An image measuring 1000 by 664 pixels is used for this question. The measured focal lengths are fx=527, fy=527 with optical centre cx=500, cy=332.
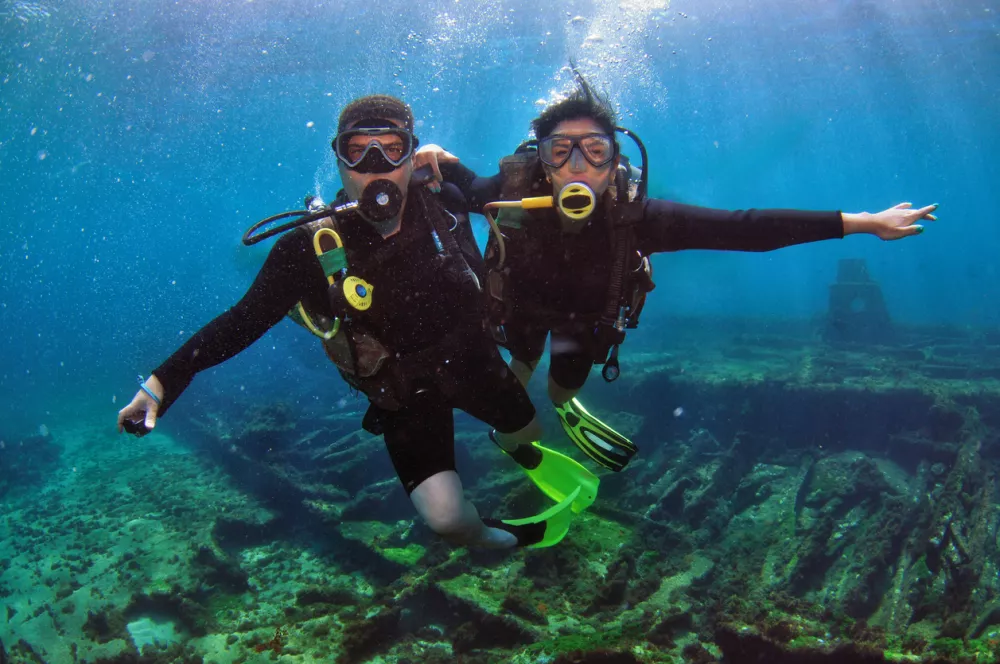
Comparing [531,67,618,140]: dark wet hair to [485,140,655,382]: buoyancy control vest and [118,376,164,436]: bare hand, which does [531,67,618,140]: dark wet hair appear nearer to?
[485,140,655,382]: buoyancy control vest

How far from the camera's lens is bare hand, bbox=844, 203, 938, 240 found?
307 cm

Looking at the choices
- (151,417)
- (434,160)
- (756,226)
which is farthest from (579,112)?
(151,417)

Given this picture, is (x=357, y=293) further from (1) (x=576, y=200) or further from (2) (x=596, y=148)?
(2) (x=596, y=148)

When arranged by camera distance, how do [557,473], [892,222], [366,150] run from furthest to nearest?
1. [557,473]
2. [366,150]
3. [892,222]

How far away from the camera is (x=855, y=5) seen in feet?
74.8

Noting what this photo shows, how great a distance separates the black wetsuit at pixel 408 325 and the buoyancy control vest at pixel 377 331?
0.05ft

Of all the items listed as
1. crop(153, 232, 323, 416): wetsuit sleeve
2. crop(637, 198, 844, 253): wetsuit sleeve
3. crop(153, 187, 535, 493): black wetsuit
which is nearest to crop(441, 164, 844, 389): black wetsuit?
crop(637, 198, 844, 253): wetsuit sleeve

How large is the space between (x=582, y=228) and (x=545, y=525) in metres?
Answer: 2.47

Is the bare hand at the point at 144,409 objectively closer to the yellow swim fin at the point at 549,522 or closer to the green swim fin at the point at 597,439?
the yellow swim fin at the point at 549,522

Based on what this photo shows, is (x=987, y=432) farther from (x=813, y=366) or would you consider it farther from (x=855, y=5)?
(x=855, y=5)

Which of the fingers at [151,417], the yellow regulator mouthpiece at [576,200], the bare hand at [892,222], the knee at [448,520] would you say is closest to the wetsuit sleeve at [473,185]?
the yellow regulator mouthpiece at [576,200]

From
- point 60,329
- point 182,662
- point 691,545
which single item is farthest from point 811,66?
point 60,329

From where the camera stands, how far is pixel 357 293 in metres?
3.13

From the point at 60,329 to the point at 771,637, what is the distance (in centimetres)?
12980
